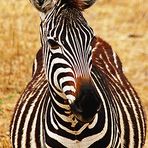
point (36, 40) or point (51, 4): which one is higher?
point (36, 40)

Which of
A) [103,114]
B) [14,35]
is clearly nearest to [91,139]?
[103,114]

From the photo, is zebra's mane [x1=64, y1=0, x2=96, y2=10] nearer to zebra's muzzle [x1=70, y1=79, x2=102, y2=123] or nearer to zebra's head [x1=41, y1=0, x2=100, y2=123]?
zebra's head [x1=41, y1=0, x2=100, y2=123]

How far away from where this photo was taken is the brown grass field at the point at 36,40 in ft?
27.7

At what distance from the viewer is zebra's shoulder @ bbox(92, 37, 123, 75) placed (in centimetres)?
538

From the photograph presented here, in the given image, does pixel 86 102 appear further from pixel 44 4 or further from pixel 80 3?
pixel 44 4

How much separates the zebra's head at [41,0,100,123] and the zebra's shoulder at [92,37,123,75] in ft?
4.51

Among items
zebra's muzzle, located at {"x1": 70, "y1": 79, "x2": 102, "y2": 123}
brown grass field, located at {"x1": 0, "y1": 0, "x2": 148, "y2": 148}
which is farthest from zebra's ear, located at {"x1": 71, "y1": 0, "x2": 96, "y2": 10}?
brown grass field, located at {"x1": 0, "y1": 0, "x2": 148, "y2": 148}

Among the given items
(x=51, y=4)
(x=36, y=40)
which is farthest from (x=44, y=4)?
(x=36, y=40)

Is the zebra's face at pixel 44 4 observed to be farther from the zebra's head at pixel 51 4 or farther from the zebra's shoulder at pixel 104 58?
the zebra's shoulder at pixel 104 58

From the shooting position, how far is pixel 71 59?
375cm

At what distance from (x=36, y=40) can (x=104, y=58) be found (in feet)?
16.3

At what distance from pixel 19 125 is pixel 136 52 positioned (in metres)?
5.71

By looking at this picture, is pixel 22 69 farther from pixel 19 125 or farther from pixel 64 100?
pixel 64 100

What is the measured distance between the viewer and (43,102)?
15.0 ft
